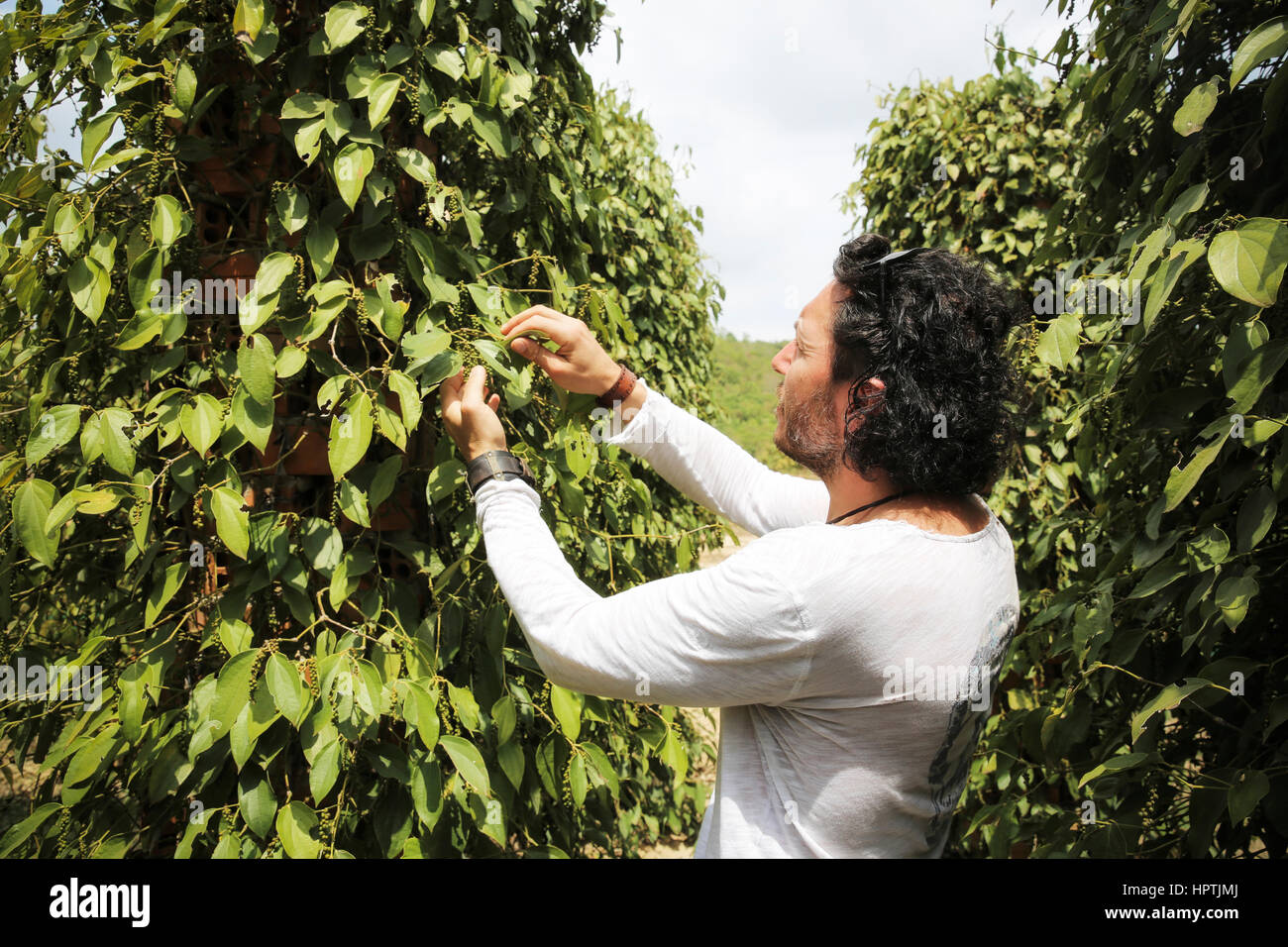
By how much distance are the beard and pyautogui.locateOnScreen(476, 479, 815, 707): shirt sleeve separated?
23 cm

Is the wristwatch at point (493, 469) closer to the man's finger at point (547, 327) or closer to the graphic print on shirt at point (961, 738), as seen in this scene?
the man's finger at point (547, 327)

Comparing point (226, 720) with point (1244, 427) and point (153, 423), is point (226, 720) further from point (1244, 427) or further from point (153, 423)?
point (1244, 427)

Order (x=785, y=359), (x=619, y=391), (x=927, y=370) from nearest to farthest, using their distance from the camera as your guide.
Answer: (x=927, y=370)
(x=785, y=359)
(x=619, y=391)

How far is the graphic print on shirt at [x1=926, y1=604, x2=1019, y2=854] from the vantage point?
112cm

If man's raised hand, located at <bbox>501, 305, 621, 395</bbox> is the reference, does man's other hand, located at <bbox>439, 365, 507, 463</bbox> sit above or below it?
below

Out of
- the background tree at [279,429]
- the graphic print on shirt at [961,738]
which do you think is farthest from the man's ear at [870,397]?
the background tree at [279,429]

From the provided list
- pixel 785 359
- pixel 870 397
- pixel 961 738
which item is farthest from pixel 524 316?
pixel 961 738

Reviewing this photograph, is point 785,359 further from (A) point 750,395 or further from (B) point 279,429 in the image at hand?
(A) point 750,395

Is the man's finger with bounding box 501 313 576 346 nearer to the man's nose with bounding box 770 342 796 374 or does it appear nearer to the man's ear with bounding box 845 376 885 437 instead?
the man's nose with bounding box 770 342 796 374

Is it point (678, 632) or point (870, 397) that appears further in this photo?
point (870, 397)

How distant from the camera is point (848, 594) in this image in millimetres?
1004

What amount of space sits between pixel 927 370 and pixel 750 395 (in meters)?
14.7

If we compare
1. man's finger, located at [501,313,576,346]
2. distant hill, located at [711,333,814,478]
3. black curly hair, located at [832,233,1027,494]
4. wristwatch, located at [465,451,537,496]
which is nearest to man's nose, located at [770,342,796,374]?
black curly hair, located at [832,233,1027,494]

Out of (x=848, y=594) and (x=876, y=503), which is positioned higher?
(x=876, y=503)
